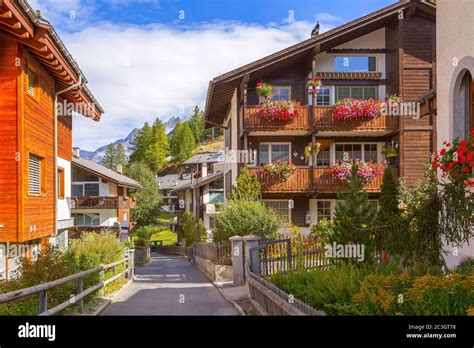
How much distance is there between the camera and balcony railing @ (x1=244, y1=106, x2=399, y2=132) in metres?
22.2

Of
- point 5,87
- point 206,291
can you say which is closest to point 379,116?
point 206,291

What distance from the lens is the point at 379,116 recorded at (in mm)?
22484

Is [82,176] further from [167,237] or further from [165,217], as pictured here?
[165,217]

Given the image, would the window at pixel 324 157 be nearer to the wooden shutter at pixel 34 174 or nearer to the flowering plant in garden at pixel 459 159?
the wooden shutter at pixel 34 174

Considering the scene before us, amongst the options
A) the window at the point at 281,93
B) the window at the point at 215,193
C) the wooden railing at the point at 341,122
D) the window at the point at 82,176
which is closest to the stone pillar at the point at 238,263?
the wooden railing at the point at 341,122

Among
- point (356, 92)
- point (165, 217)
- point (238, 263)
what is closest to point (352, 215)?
point (238, 263)

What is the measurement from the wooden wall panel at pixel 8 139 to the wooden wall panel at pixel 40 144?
0.98ft

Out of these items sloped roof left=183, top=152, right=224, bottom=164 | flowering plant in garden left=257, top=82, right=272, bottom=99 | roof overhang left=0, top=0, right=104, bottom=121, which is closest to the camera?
roof overhang left=0, top=0, right=104, bottom=121

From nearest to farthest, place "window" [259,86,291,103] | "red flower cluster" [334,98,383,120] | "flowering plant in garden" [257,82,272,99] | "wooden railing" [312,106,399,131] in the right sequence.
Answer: "flowering plant in garden" [257,82,272,99]
"red flower cluster" [334,98,383,120]
"wooden railing" [312,106,399,131]
"window" [259,86,291,103]

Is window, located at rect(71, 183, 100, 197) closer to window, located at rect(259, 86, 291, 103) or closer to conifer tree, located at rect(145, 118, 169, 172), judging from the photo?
conifer tree, located at rect(145, 118, 169, 172)

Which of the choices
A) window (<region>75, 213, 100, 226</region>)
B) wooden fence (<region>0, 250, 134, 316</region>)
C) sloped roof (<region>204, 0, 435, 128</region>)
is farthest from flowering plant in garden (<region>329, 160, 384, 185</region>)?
window (<region>75, 213, 100, 226</region>)

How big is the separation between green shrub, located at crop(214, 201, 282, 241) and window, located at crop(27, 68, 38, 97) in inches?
312
